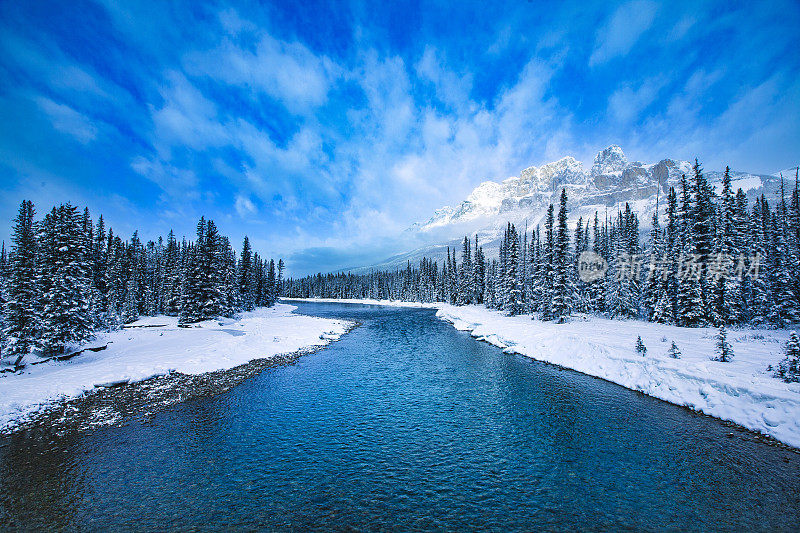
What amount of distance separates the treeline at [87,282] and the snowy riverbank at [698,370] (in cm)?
4215

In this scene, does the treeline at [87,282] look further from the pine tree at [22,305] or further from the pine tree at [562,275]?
the pine tree at [562,275]

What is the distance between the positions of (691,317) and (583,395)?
1176 inches

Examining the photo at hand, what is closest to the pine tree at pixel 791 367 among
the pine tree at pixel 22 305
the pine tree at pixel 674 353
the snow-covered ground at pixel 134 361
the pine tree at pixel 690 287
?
the pine tree at pixel 674 353

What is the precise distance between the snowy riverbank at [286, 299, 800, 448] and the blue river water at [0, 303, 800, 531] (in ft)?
3.51

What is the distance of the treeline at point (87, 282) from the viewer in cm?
2641

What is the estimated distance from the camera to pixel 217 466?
12633 mm

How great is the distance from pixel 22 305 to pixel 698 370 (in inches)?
1937

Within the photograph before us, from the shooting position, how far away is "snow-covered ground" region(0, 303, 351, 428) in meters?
18.8

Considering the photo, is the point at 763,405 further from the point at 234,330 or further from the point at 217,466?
the point at 234,330

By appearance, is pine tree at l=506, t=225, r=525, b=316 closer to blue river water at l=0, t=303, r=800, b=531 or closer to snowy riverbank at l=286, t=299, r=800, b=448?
snowy riverbank at l=286, t=299, r=800, b=448

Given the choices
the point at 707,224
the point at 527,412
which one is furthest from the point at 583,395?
the point at 707,224
